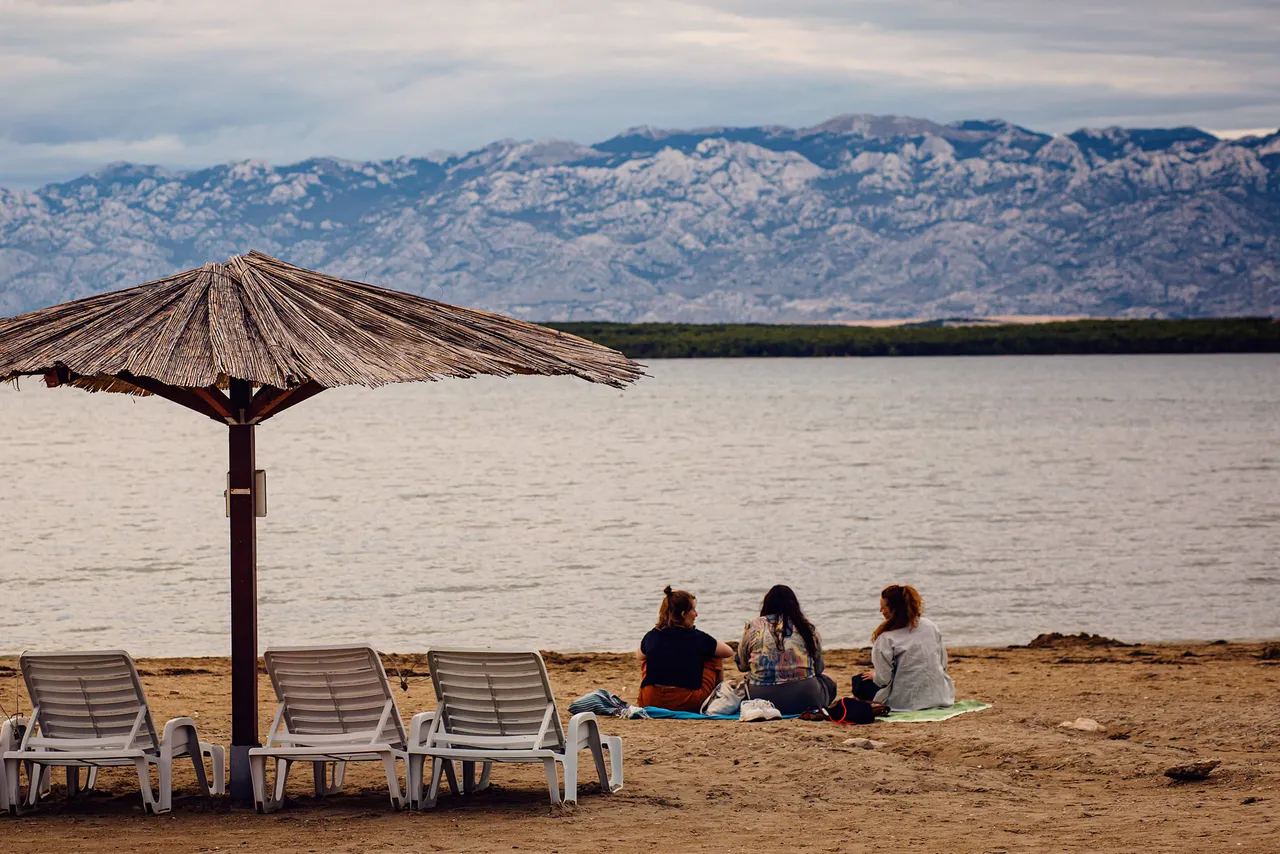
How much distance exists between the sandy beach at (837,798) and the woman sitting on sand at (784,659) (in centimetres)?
29

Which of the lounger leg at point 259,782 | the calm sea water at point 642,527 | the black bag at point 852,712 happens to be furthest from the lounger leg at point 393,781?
the calm sea water at point 642,527

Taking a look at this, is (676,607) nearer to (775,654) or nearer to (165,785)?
(775,654)

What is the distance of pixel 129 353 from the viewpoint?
23.5ft

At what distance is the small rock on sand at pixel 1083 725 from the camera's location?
957 centimetres

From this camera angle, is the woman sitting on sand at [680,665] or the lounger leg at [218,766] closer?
the lounger leg at [218,766]

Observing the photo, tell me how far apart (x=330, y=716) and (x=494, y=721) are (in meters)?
0.77

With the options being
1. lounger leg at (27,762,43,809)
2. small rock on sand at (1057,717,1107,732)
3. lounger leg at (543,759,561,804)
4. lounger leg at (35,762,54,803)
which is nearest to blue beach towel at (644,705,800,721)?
small rock on sand at (1057,717,1107,732)

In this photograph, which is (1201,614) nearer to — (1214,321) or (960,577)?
(960,577)

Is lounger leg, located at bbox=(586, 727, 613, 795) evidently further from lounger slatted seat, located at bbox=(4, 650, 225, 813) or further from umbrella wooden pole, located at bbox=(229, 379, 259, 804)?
lounger slatted seat, located at bbox=(4, 650, 225, 813)

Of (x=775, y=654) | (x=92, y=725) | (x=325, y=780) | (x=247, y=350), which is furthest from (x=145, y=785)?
(x=775, y=654)

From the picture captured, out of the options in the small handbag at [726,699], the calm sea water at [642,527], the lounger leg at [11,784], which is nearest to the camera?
the lounger leg at [11,784]

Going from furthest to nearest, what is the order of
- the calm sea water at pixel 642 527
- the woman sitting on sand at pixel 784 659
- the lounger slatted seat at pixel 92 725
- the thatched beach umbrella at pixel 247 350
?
the calm sea water at pixel 642 527
the woman sitting on sand at pixel 784 659
the lounger slatted seat at pixel 92 725
the thatched beach umbrella at pixel 247 350

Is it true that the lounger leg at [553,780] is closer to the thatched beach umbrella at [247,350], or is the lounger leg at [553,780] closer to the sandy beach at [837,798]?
the sandy beach at [837,798]

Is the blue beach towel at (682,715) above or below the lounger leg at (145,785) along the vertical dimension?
below
